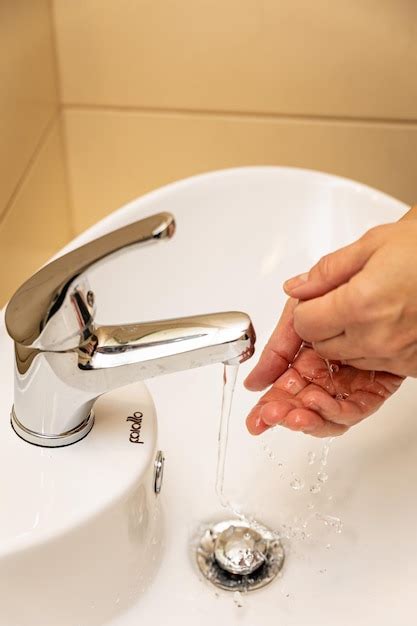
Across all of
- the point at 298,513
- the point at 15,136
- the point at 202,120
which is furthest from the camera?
the point at 202,120

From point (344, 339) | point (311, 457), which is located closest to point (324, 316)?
point (344, 339)

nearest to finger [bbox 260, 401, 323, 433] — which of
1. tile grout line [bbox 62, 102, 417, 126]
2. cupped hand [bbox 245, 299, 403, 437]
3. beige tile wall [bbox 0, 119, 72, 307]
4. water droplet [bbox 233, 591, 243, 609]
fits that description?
cupped hand [bbox 245, 299, 403, 437]

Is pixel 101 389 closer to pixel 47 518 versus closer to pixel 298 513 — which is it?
pixel 47 518

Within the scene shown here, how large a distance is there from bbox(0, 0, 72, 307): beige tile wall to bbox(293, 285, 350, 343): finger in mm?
268

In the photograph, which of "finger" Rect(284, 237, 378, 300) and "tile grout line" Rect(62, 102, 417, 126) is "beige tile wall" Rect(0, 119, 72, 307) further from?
"finger" Rect(284, 237, 378, 300)

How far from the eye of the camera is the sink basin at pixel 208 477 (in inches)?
15.4

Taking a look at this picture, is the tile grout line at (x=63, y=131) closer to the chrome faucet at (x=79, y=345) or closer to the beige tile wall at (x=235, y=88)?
the beige tile wall at (x=235, y=88)

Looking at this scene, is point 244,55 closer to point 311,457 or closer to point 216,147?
point 216,147

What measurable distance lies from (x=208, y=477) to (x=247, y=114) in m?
0.38

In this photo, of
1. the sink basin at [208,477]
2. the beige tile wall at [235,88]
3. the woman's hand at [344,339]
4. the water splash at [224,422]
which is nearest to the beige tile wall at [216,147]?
the beige tile wall at [235,88]

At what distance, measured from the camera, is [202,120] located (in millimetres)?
741

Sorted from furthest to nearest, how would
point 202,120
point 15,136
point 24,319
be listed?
point 202,120 → point 15,136 → point 24,319

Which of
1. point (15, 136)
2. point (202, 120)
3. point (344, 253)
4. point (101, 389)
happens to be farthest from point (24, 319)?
point (202, 120)

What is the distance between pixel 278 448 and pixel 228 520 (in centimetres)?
7
